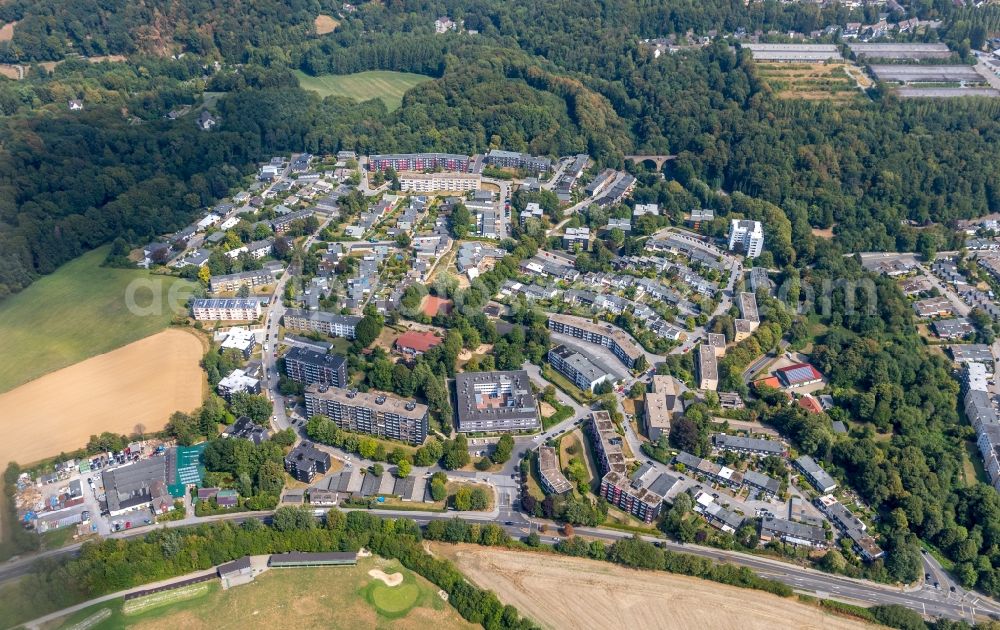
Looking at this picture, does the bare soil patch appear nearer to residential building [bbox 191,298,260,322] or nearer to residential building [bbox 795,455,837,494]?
residential building [bbox 795,455,837,494]

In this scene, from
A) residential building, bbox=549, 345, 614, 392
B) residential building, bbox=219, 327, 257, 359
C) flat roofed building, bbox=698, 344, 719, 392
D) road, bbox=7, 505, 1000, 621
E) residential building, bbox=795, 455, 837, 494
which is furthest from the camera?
residential building, bbox=219, 327, 257, 359

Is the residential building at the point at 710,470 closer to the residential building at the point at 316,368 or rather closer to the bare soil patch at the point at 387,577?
the bare soil patch at the point at 387,577

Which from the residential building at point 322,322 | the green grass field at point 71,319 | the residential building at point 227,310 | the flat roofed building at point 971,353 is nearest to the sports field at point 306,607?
the residential building at point 322,322

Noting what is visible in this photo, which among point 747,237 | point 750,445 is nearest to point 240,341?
point 750,445

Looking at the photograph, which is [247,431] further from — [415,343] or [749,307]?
[749,307]

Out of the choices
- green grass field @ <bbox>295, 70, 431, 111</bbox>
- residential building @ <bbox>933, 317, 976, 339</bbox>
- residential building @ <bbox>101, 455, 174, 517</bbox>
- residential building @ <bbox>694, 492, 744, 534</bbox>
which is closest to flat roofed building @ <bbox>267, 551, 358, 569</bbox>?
residential building @ <bbox>101, 455, 174, 517</bbox>

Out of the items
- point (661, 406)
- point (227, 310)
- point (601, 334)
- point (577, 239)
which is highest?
point (577, 239)

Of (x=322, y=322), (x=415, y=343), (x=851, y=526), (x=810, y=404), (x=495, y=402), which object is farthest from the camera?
(x=322, y=322)
